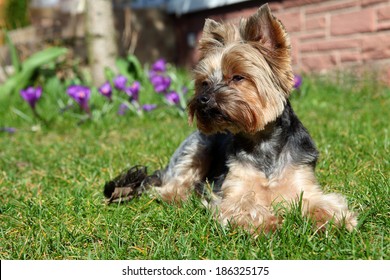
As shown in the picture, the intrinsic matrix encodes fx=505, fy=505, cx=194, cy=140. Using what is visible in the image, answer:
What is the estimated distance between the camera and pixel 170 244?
A: 3133mm

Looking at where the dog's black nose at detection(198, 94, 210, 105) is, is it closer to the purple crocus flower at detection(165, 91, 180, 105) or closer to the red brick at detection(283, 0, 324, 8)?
the purple crocus flower at detection(165, 91, 180, 105)

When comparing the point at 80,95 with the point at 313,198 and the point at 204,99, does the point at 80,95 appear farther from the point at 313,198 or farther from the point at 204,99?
the point at 313,198

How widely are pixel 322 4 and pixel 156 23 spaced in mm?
4300

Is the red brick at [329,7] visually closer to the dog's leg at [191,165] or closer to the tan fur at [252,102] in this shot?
the dog's leg at [191,165]

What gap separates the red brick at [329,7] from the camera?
799 centimetres

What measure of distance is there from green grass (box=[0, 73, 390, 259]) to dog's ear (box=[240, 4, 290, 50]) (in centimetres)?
121

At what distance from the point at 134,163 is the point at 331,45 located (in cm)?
468

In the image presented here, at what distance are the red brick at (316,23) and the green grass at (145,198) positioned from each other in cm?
183

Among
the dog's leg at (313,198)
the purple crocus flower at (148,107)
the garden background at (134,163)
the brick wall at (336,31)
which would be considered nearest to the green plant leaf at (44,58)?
the garden background at (134,163)

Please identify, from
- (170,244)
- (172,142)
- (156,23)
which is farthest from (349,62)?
(170,244)

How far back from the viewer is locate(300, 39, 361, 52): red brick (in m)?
8.12

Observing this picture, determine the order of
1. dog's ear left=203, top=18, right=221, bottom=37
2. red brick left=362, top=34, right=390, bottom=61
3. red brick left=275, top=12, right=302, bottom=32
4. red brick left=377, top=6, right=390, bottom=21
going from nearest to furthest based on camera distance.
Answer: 1. dog's ear left=203, top=18, right=221, bottom=37
2. red brick left=377, top=6, right=390, bottom=21
3. red brick left=362, top=34, right=390, bottom=61
4. red brick left=275, top=12, right=302, bottom=32

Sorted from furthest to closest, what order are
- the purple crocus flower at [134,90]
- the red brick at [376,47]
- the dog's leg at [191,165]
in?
the red brick at [376,47] → the purple crocus flower at [134,90] → the dog's leg at [191,165]

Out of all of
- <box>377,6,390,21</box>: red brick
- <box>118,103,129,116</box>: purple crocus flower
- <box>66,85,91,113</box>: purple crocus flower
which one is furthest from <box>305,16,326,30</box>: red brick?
<box>66,85,91,113</box>: purple crocus flower
